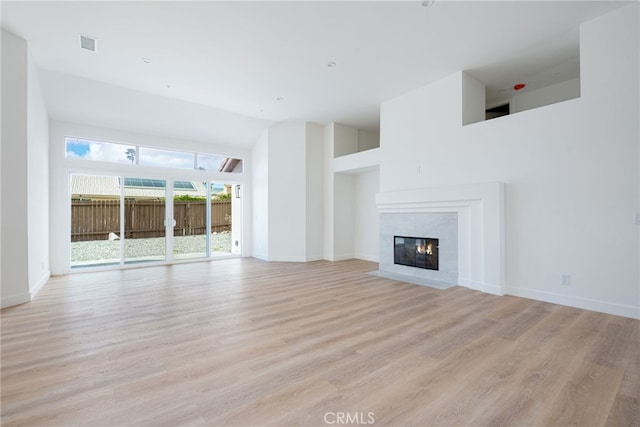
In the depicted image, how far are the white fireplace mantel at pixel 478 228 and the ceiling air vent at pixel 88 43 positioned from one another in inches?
206

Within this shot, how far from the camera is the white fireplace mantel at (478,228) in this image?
13.3 feet

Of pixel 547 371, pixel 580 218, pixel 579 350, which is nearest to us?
pixel 547 371

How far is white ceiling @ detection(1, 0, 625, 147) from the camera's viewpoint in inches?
128

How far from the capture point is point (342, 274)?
5496mm

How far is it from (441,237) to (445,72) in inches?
105

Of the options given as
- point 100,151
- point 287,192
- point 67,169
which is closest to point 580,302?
point 287,192

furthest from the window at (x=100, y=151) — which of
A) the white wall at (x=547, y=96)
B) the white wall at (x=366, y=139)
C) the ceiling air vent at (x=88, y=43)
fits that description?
the white wall at (x=547, y=96)

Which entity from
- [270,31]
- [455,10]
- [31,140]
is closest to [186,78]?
[270,31]

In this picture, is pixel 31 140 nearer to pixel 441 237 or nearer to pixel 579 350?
pixel 441 237

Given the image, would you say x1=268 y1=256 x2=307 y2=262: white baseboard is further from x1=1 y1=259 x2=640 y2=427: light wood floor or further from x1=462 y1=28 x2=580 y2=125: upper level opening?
x1=462 y1=28 x2=580 y2=125: upper level opening

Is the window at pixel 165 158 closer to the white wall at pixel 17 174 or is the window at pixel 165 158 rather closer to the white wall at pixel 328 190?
the white wall at pixel 17 174

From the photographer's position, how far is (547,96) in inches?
196

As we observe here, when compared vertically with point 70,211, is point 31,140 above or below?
above

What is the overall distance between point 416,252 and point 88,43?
5.80 metres
